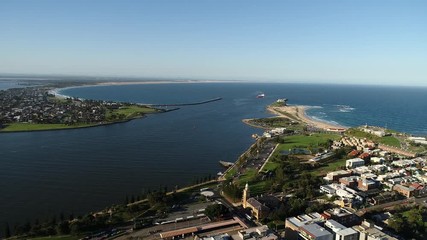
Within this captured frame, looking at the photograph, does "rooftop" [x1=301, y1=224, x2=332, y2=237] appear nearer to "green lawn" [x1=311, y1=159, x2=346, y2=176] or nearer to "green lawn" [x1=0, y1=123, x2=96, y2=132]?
"green lawn" [x1=311, y1=159, x2=346, y2=176]

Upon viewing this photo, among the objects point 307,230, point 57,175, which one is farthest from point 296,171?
point 57,175

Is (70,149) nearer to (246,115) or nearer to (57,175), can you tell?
(57,175)

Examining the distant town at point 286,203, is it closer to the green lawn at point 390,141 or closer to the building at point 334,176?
the building at point 334,176

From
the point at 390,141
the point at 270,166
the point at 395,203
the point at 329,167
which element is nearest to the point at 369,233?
the point at 395,203

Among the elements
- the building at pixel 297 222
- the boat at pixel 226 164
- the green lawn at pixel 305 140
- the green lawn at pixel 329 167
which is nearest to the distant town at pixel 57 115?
the boat at pixel 226 164

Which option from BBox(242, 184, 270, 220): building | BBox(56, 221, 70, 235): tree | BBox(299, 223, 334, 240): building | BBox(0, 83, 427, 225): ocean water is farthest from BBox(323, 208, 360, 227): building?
BBox(56, 221, 70, 235): tree

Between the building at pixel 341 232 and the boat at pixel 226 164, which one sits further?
the boat at pixel 226 164
